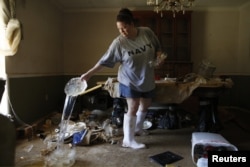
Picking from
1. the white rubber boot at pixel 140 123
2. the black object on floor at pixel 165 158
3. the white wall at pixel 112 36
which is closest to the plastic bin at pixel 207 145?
the black object on floor at pixel 165 158

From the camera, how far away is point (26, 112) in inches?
112

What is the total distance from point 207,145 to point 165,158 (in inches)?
15.1

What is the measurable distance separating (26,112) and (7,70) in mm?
661

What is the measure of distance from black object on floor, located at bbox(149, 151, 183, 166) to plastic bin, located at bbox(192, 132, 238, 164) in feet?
0.56

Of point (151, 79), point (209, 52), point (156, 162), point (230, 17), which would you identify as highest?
point (230, 17)

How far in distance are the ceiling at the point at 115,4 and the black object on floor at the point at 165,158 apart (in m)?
3.02

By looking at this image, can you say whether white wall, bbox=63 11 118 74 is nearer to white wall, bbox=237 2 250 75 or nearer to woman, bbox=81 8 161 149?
woman, bbox=81 8 161 149

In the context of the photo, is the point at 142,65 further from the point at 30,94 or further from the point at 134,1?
the point at 134,1

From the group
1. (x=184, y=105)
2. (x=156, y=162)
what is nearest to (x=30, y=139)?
(x=156, y=162)

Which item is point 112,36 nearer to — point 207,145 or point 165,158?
point 165,158

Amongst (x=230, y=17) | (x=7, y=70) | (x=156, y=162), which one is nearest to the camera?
(x=156, y=162)

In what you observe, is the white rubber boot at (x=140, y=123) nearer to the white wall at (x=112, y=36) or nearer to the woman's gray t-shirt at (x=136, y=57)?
the woman's gray t-shirt at (x=136, y=57)

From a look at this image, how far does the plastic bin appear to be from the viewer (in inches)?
69.5

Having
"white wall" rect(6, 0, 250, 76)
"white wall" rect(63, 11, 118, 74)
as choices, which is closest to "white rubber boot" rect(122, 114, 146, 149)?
"white wall" rect(6, 0, 250, 76)
